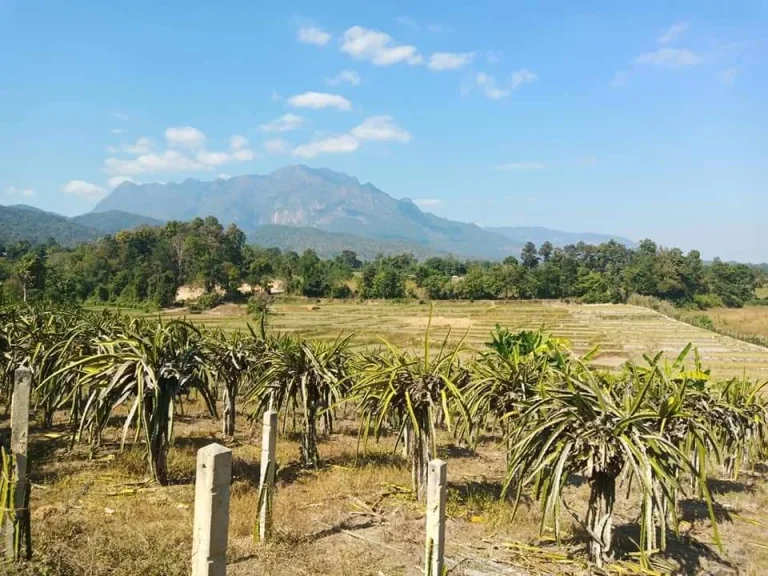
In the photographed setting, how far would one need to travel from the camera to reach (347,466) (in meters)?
10.9

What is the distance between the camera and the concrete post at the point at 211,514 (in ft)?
13.0

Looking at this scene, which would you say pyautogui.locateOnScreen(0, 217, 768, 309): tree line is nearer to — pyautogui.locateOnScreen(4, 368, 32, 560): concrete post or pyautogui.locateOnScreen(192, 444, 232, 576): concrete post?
pyautogui.locateOnScreen(4, 368, 32, 560): concrete post

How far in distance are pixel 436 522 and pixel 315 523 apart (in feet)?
9.49

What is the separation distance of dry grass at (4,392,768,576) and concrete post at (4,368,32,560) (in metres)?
0.27

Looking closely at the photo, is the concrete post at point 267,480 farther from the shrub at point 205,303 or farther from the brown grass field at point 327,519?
the shrub at point 205,303

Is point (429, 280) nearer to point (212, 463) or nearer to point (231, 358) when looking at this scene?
point (231, 358)

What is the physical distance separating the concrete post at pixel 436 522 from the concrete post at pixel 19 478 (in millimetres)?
4119

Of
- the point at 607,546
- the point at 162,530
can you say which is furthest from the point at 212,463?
the point at 607,546

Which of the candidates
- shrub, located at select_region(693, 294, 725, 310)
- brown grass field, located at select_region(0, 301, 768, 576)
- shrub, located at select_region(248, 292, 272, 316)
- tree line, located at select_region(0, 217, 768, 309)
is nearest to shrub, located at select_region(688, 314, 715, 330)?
tree line, located at select_region(0, 217, 768, 309)

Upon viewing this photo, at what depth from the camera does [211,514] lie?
13.0 feet

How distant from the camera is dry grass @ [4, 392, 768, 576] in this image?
604 cm

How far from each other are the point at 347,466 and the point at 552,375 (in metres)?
4.64

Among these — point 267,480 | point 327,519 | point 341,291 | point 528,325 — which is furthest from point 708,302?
point 267,480

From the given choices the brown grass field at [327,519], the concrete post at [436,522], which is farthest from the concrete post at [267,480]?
the concrete post at [436,522]
